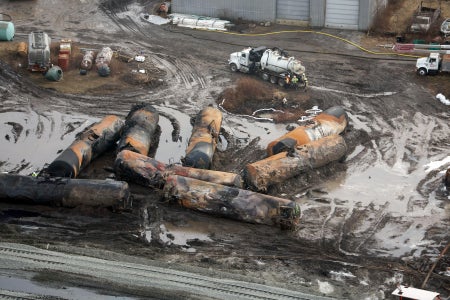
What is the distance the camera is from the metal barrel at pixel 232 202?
28.8 meters

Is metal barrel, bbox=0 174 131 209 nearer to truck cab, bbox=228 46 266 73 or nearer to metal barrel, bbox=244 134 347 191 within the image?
metal barrel, bbox=244 134 347 191

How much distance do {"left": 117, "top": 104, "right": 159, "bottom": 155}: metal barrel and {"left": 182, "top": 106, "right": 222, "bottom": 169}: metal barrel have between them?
6.48 feet

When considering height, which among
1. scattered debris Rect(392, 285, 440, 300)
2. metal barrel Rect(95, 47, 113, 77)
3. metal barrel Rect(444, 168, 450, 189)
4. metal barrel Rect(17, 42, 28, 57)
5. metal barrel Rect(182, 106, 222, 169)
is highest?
metal barrel Rect(17, 42, 28, 57)

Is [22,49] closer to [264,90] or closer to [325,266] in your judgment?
[264,90]

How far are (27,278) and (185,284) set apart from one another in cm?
536

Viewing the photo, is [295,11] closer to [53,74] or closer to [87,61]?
[87,61]

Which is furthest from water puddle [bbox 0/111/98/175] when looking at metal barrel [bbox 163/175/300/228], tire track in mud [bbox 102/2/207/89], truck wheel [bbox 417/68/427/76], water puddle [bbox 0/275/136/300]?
truck wheel [bbox 417/68/427/76]

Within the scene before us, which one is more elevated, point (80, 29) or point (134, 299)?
point (80, 29)

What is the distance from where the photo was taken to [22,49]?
147ft

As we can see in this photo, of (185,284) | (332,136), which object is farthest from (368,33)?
(185,284)

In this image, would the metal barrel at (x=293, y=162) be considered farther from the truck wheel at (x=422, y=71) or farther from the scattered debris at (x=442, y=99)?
the truck wheel at (x=422, y=71)

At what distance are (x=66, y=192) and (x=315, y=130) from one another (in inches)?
470

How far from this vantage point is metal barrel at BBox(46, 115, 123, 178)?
103 feet

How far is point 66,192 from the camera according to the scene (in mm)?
29672
